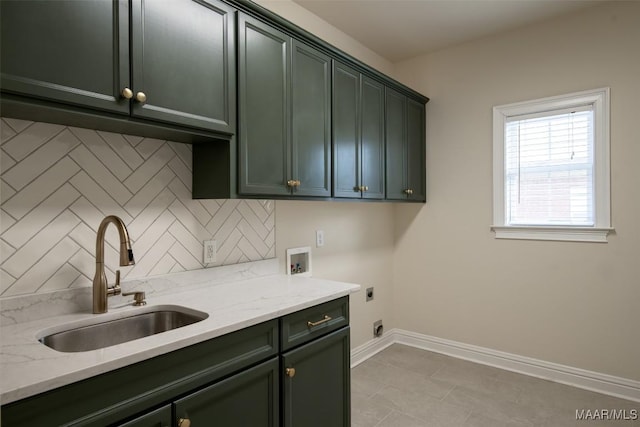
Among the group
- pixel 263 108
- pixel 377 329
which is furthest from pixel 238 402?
pixel 377 329

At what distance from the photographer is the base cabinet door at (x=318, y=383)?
1647mm

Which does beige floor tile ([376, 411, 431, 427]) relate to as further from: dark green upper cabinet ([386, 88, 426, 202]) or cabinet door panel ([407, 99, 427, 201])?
cabinet door panel ([407, 99, 427, 201])

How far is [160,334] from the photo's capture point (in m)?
1.26

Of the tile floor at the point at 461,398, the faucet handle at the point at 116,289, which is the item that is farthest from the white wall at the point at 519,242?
the faucet handle at the point at 116,289

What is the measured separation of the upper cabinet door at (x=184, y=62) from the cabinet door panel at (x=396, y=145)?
5.11 ft

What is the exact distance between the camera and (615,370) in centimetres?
268

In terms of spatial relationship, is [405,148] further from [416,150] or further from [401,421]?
[401,421]

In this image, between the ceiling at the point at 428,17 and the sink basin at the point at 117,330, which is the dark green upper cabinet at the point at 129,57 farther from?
the ceiling at the point at 428,17

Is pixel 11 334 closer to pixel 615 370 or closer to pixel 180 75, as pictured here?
pixel 180 75

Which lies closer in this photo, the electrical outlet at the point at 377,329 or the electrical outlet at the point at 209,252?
the electrical outlet at the point at 209,252

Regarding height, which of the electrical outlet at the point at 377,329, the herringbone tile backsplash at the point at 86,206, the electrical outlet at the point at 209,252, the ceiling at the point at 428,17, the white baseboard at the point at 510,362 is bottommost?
the white baseboard at the point at 510,362

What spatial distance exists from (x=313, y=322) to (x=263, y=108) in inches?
42.4

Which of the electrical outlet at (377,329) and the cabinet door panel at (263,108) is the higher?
the cabinet door panel at (263,108)

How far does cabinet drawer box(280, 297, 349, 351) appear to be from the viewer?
1.64 m
